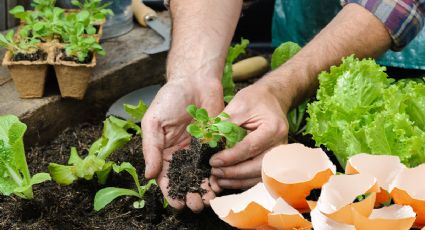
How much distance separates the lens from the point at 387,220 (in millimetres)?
1230

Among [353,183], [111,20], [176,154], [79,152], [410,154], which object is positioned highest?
[353,183]

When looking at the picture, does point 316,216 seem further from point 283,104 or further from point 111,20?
point 111,20

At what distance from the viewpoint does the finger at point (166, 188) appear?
178 cm

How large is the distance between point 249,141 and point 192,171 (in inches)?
7.7

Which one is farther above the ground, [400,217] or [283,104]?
[400,217]

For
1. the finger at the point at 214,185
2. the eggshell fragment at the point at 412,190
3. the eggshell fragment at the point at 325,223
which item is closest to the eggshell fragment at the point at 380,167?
the eggshell fragment at the point at 412,190

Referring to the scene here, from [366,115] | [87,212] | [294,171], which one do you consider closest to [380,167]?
[294,171]

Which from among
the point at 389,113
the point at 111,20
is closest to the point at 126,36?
the point at 111,20

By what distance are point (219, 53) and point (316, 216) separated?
40.5 inches

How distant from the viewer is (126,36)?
3094 mm

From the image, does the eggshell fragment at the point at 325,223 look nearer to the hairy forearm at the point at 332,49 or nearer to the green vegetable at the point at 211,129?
the green vegetable at the point at 211,129

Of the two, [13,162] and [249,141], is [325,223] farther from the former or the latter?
[13,162]

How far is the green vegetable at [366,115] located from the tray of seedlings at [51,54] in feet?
3.25

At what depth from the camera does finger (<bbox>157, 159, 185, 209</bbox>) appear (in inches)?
70.0
